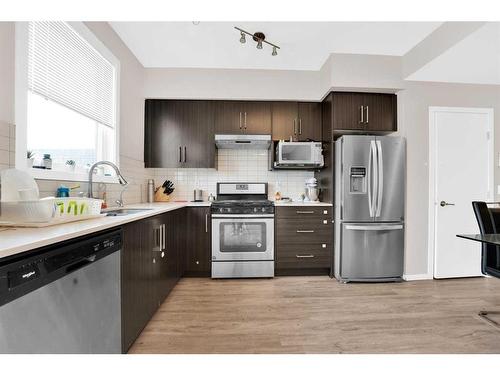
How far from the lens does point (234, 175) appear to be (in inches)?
145

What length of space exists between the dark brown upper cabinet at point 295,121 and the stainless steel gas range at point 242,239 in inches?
40.4

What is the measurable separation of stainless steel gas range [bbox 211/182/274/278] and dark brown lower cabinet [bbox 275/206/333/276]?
118 millimetres

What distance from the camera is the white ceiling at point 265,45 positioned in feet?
8.11

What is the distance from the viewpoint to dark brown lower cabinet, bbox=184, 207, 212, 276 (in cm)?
308

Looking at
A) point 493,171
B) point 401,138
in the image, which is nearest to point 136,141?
point 401,138

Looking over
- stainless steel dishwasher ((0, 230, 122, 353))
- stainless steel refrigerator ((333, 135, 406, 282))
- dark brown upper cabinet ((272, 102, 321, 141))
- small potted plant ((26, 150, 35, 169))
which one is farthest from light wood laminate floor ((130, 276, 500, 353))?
dark brown upper cabinet ((272, 102, 321, 141))

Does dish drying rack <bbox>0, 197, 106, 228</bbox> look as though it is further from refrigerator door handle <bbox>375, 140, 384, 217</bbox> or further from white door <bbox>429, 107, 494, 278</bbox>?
white door <bbox>429, 107, 494, 278</bbox>

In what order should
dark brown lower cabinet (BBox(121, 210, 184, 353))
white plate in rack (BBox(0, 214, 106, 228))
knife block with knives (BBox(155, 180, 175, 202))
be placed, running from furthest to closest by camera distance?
knife block with knives (BBox(155, 180, 175, 202)), dark brown lower cabinet (BBox(121, 210, 184, 353)), white plate in rack (BBox(0, 214, 106, 228))

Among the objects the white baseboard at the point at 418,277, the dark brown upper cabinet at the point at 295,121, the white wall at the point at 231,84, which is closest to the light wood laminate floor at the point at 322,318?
the white baseboard at the point at 418,277

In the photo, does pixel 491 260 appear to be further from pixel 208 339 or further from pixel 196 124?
pixel 196 124

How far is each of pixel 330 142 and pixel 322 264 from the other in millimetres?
1499

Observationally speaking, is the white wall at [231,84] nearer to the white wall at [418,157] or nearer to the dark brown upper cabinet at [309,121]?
the dark brown upper cabinet at [309,121]

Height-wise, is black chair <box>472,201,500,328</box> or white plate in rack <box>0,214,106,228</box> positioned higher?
white plate in rack <box>0,214,106,228</box>
